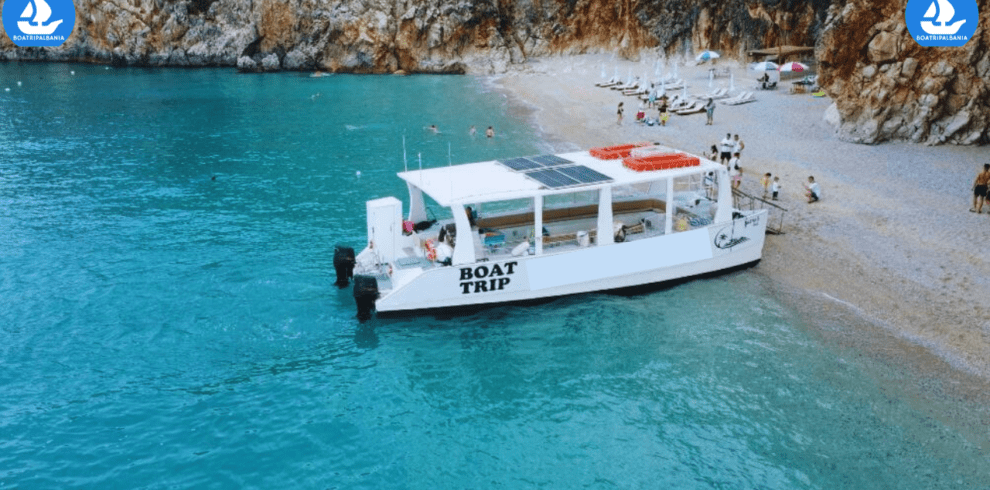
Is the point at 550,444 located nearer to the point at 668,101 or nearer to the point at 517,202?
the point at 517,202

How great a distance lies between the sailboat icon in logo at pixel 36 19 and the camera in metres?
95.8

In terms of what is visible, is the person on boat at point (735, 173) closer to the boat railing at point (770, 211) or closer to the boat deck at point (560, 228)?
the boat railing at point (770, 211)

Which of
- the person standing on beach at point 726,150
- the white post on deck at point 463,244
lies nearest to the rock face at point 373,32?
the person standing on beach at point 726,150

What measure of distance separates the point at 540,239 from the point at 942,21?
2833 cm

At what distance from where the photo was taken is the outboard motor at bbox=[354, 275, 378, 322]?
63.5 feet

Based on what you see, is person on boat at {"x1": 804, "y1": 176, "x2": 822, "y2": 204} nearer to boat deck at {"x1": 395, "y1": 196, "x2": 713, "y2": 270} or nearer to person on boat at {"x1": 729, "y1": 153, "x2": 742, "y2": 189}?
person on boat at {"x1": 729, "y1": 153, "x2": 742, "y2": 189}

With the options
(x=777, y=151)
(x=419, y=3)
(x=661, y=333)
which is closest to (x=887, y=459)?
(x=661, y=333)

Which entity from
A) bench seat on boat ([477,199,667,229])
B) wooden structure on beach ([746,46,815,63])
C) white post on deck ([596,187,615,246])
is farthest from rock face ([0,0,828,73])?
white post on deck ([596,187,615,246])

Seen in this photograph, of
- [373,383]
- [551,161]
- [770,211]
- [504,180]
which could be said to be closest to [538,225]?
[504,180]

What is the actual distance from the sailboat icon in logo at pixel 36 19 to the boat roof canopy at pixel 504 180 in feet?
333

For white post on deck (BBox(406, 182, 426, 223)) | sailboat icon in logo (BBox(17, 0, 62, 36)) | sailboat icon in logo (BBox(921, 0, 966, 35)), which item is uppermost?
sailboat icon in logo (BBox(17, 0, 62, 36))

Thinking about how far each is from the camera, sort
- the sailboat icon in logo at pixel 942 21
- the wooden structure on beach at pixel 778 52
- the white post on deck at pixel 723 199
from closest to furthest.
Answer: the white post on deck at pixel 723 199 → the sailboat icon in logo at pixel 942 21 → the wooden structure on beach at pixel 778 52

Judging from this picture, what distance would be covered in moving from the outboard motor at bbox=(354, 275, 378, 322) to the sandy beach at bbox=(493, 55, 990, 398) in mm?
12679

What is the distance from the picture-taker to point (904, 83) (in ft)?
117
